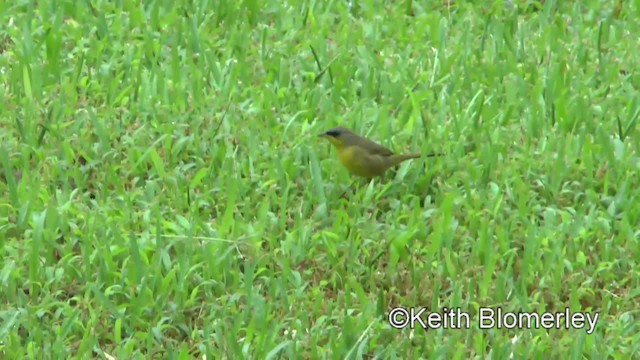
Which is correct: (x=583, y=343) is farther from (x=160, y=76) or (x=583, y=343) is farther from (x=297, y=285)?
(x=160, y=76)

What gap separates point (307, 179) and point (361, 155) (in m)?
0.32

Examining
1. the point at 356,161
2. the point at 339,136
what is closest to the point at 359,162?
the point at 356,161

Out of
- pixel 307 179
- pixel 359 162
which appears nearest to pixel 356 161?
pixel 359 162

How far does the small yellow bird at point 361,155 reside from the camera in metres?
6.93

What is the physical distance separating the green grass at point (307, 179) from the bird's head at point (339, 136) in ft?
0.45

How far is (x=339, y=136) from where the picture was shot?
7.11m

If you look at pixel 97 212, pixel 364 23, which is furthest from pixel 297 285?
pixel 364 23

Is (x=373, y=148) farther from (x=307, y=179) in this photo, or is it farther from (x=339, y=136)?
(x=307, y=179)

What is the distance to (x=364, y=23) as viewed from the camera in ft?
28.3

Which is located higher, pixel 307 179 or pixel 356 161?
pixel 356 161

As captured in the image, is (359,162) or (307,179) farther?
(307,179)

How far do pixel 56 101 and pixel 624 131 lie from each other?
276 cm

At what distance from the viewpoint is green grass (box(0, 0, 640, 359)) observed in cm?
605

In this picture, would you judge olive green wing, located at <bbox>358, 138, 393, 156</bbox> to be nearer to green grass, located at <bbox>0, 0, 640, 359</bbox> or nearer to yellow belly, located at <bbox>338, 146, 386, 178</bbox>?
yellow belly, located at <bbox>338, 146, 386, 178</bbox>
